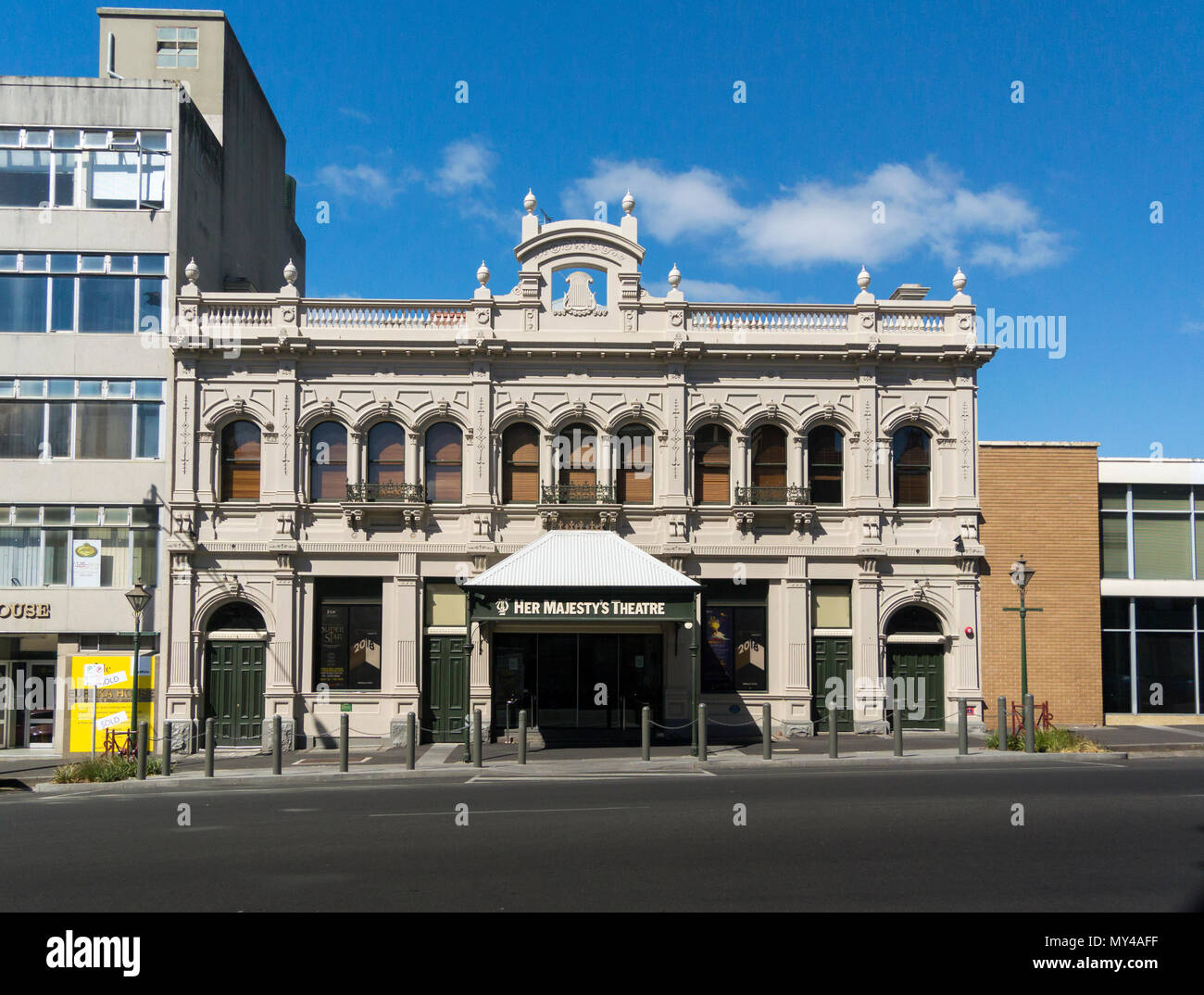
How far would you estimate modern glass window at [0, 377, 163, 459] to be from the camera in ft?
72.6

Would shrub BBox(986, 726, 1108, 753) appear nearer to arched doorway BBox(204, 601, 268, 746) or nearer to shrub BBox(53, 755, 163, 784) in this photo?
arched doorway BBox(204, 601, 268, 746)

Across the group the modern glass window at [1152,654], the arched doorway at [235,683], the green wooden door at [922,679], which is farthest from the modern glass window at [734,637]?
the arched doorway at [235,683]

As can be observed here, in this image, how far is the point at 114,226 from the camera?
22.5 meters

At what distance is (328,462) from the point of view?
22.7 m

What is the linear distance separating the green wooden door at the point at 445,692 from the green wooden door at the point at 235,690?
3.66 metres

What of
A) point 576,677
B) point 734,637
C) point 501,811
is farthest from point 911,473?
point 501,811

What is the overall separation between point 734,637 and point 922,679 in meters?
4.40

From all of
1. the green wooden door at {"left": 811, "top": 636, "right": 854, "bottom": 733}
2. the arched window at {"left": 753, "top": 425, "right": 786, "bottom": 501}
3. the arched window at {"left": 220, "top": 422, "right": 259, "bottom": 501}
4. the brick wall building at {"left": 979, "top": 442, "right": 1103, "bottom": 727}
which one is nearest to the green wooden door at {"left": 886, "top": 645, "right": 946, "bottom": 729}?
the green wooden door at {"left": 811, "top": 636, "right": 854, "bottom": 733}

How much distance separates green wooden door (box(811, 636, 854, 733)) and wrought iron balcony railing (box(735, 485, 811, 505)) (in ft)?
10.5

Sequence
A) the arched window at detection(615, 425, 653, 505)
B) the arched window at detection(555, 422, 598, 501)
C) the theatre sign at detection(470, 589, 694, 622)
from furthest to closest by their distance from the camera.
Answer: the arched window at detection(615, 425, 653, 505) < the arched window at detection(555, 422, 598, 501) < the theatre sign at detection(470, 589, 694, 622)
